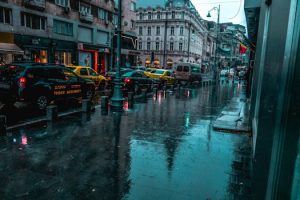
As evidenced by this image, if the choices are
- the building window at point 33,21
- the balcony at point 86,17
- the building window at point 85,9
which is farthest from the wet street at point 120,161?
the building window at point 85,9

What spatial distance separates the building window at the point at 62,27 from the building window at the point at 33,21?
64.5 inches

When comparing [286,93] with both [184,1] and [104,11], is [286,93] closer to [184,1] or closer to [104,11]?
[104,11]

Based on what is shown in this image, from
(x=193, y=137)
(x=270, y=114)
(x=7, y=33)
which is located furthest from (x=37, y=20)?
(x=270, y=114)

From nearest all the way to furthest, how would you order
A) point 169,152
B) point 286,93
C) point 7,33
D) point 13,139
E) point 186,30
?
point 286,93 < point 169,152 < point 13,139 < point 7,33 < point 186,30

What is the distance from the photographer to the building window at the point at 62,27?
1110 inches

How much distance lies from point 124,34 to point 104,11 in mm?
6167

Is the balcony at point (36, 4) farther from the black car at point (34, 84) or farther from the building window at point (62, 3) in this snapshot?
the black car at point (34, 84)

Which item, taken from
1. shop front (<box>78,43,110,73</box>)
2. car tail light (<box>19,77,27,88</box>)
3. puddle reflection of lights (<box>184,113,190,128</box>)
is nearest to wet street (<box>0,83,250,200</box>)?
puddle reflection of lights (<box>184,113,190,128</box>)

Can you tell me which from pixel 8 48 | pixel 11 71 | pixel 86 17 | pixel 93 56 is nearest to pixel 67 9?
pixel 86 17

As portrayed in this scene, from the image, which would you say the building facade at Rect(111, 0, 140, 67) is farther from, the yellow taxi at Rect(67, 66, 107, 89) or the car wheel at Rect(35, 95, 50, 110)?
the car wheel at Rect(35, 95, 50, 110)

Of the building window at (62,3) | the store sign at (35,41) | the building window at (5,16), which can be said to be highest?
the building window at (62,3)

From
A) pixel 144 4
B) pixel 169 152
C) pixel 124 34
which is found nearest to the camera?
pixel 169 152

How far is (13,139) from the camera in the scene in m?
6.64

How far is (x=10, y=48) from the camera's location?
71.7 ft
